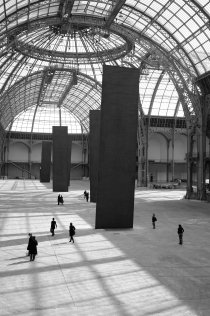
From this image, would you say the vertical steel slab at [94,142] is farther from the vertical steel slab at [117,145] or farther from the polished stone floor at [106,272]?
the vertical steel slab at [117,145]

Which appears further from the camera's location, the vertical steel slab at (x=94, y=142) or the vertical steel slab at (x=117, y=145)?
the vertical steel slab at (x=94, y=142)

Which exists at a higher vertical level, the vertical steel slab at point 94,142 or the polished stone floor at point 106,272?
the vertical steel slab at point 94,142

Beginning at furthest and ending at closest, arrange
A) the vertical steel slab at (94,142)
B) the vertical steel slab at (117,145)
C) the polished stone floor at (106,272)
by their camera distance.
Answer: the vertical steel slab at (94,142) → the vertical steel slab at (117,145) → the polished stone floor at (106,272)

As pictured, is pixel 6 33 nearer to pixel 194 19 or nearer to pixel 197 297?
pixel 194 19

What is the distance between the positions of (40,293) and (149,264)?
17.9 ft

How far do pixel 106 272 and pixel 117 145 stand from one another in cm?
1111

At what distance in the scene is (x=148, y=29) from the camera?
1929 inches

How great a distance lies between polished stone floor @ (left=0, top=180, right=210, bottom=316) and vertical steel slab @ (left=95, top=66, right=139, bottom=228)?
1.62 m

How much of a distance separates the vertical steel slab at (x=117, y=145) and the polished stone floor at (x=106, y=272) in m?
1.62

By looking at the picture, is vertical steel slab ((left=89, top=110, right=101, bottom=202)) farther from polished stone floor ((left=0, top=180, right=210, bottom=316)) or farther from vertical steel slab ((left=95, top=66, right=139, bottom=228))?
vertical steel slab ((left=95, top=66, right=139, bottom=228))

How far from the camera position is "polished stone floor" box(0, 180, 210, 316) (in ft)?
35.8

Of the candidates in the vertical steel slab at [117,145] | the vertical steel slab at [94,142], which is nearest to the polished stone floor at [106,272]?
the vertical steel slab at [117,145]

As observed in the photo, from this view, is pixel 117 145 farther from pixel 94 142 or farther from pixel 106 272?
pixel 94 142

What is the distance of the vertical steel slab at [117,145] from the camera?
24.0 m
